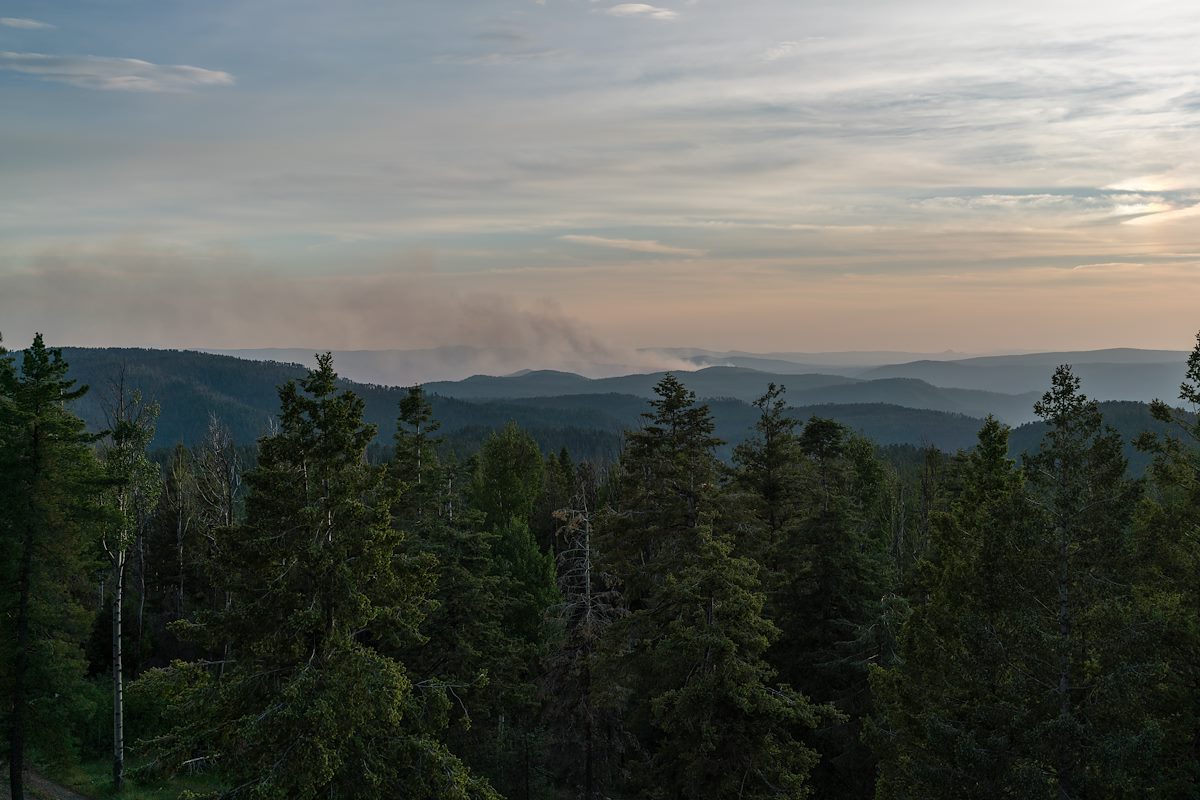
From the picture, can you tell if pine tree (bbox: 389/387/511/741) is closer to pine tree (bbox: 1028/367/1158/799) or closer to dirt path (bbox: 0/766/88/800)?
dirt path (bbox: 0/766/88/800)

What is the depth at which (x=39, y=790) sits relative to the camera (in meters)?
29.6

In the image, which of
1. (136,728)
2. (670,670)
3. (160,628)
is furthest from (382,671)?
A: (160,628)

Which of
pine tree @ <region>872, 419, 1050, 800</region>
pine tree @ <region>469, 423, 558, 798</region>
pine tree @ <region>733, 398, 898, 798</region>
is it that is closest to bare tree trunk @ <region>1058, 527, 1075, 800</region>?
pine tree @ <region>872, 419, 1050, 800</region>

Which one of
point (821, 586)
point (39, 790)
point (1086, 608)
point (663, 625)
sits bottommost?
point (39, 790)

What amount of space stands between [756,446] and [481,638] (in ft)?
48.5

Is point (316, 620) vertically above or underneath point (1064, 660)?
above

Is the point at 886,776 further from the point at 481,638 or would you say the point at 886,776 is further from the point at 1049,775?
the point at 481,638

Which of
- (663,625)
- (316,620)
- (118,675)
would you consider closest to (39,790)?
(118,675)

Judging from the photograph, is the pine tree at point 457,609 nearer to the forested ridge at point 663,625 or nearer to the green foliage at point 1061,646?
the forested ridge at point 663,625

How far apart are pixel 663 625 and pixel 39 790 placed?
85.1 ft

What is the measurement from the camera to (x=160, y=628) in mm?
47688

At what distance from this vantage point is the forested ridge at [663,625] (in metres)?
13.8

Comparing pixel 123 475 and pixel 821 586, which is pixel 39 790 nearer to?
pixel 123 475

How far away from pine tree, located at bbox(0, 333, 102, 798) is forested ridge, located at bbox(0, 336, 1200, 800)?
0.27 ft
